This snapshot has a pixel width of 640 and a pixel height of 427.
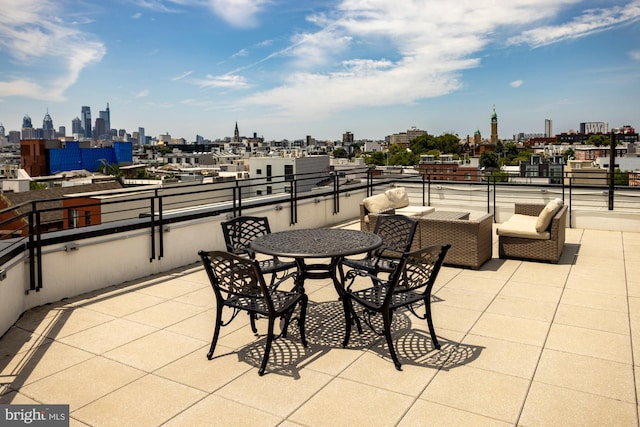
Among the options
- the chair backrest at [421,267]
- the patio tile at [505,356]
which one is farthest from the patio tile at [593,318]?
the chair backrest at [421,267]

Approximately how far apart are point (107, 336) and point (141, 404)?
1.31 metres

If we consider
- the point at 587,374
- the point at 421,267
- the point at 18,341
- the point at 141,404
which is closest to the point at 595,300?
the point at 587,374

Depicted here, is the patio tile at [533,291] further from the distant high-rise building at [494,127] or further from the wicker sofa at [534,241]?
the distant high-rise building at [494,127]

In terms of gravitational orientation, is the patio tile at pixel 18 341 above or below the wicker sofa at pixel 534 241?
below

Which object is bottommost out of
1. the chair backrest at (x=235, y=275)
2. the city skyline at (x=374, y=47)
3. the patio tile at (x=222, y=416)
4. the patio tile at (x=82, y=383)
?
the patio tile at (x=222, y=416)

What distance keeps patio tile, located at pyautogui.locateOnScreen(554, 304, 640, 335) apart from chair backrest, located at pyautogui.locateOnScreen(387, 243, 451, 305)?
1473 mm

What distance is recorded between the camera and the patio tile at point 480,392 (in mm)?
2564

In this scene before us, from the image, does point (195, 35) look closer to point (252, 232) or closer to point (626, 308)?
point (252, 232)

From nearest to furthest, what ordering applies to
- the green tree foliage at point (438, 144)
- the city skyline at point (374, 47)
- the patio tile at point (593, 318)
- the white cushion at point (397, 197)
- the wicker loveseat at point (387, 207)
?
the patio tile at point (593, 318), the wicker loveseat at point (387, 207), the white cushion at point (397, 197), the city skyline at point (374, 47), the green tree foliage at point (438, 144)

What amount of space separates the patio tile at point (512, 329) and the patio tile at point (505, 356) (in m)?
0.10

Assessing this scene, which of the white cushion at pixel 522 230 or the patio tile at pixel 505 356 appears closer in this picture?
the patio tile at pixel 505 356

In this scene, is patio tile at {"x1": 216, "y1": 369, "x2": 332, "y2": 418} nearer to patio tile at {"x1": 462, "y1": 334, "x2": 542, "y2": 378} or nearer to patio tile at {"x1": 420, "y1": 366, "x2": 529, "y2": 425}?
patio tile at {"x1": 420, "y1": 366, "x2": 529, "y2": 425}

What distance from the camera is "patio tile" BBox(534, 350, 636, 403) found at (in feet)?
9.11

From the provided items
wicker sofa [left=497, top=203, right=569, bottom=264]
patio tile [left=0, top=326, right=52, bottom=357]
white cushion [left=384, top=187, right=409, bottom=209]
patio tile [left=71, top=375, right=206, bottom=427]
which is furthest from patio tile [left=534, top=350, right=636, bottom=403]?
white cushion [left=384, top=187, right=409, bottom=209]
